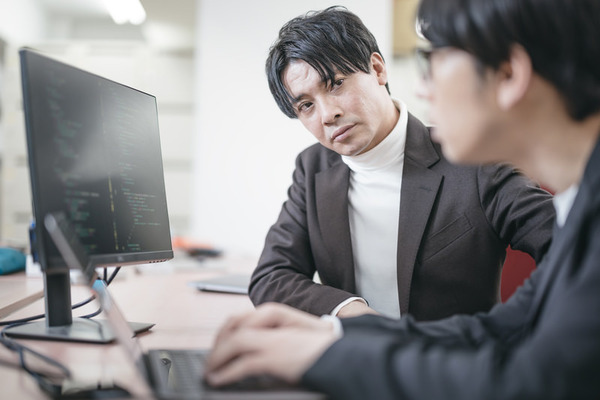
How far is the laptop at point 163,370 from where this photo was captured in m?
0.57

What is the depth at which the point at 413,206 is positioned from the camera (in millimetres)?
1350

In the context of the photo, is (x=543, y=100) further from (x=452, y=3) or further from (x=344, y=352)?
(x=344, y=352)

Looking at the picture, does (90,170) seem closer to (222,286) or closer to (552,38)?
(552,38)

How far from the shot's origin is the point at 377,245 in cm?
142

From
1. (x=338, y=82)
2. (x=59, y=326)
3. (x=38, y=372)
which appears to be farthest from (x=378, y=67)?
(x=38, y=372)

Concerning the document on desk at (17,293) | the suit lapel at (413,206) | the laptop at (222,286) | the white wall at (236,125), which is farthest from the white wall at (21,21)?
the suit lapel at (413,206)

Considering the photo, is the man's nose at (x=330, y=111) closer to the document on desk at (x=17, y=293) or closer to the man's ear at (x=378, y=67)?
the man's ear at (x=378, y=67)

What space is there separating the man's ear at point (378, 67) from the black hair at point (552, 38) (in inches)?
32.7

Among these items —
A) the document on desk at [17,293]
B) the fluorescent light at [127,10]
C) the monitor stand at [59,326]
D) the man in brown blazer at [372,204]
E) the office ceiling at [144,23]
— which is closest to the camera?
the monitor stand at [59,326]

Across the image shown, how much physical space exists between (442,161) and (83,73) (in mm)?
882

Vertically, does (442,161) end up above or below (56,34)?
below

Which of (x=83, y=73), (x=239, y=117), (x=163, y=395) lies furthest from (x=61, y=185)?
(x=239, y=117)

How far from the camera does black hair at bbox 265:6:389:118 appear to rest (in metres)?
1.39

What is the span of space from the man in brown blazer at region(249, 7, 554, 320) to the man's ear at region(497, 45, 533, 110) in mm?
582
